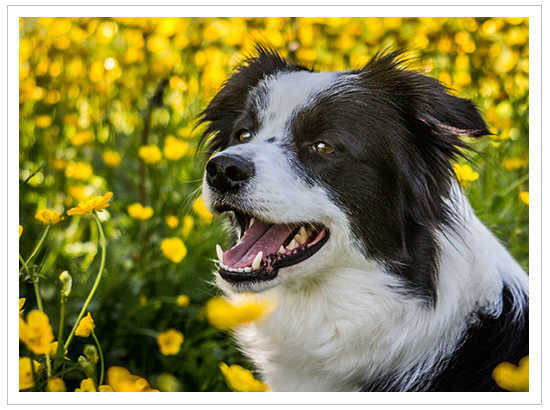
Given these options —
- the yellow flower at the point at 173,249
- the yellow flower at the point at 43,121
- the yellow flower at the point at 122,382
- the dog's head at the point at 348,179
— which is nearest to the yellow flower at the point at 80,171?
the yellow flower at the point at 43,121

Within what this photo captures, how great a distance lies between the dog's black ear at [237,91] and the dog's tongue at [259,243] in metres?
0.57

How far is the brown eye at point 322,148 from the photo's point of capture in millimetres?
1856

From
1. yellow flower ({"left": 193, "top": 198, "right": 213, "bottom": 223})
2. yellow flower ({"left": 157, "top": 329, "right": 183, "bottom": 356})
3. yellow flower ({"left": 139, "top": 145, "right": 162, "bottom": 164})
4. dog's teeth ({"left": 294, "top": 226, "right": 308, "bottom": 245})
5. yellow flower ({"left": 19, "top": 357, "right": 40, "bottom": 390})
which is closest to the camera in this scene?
yellow flower ({"left": 19, "top": 357, "right": 40, "bottom": 390})

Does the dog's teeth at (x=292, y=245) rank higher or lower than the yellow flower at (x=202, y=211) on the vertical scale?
lower

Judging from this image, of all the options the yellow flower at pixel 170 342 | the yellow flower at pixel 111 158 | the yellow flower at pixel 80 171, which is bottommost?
the yellow flower at pixel 170 342

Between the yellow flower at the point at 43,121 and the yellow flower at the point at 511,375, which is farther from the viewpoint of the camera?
the yellow flower at the point at 43,121

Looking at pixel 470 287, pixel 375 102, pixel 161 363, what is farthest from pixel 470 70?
pixel 161 363

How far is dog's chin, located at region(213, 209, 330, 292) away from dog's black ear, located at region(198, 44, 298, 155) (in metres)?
0.55

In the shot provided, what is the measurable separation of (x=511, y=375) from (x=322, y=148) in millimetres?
915

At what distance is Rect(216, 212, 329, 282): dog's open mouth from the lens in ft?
5.79

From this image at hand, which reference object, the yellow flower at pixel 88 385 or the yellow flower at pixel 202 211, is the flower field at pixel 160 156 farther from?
the yellow flower at pixel 88 385

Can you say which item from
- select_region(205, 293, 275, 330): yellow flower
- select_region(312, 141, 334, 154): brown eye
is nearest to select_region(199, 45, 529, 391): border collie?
select_region(312, 141, 334, 154): brown eye

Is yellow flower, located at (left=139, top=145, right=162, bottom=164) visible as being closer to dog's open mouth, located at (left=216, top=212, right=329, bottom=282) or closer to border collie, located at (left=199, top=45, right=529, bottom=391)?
border collie, located at (left=199, top=45, right=529, bottom=391)

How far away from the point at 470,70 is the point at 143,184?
1.89 meters
